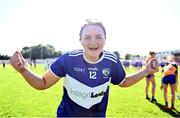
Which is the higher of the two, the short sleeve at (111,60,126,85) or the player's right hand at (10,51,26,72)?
the player's right hand at (10,51,26,72)

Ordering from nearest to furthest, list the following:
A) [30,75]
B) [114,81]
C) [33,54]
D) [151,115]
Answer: [30,75]
[114,81]
[151,115]
[33,54]

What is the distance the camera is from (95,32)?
410 cm

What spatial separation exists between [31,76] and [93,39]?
2.83 feet

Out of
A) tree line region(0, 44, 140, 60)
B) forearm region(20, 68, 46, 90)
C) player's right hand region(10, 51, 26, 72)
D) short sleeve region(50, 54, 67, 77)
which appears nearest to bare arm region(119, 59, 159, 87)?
short sleeve region(50, 54, 67, 77)

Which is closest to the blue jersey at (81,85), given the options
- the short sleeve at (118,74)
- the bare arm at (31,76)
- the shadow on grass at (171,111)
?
the bare arm at (31,76)

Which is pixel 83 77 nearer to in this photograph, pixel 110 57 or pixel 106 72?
pixel 106 72

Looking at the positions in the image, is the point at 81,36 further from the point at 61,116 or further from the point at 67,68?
the point at 61,116

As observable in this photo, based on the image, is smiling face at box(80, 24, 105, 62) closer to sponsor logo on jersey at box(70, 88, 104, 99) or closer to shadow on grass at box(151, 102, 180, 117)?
sponsor logo on jersey at box(70, 88, 104, 99)

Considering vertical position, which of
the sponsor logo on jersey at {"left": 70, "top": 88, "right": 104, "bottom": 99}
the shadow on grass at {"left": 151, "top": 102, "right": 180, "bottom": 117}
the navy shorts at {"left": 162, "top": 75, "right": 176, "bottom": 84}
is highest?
the sponsor logo on jersey at {"left": 70, "top": 88, "right": 104, "bottom": 99}

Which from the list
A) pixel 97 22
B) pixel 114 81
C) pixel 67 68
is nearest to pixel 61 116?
pixel 67 68

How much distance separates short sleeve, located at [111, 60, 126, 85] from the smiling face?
401 millimetres

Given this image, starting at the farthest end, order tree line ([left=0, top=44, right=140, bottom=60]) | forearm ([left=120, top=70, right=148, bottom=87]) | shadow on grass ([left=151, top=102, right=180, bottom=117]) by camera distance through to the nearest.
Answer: tree line ([left=0, top=44, right=140, bottom=60]), shadow on grass ([left=151, top=102, right=180, bottom=117]), forearm ([left=120, top=70, right=148, bottom=87])

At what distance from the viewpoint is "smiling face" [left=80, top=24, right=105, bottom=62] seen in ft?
13.4

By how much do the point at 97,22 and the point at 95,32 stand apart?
15cm
